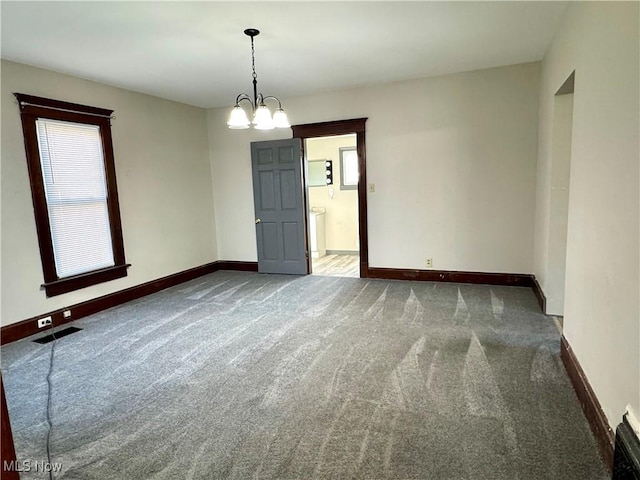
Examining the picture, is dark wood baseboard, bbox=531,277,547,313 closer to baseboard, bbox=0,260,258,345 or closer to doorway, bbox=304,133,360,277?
doorway, bbox=304,133,360,277

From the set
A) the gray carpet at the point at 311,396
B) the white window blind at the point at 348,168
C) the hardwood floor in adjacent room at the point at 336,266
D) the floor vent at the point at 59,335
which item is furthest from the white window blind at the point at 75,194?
the white window blind at the point at 348,168

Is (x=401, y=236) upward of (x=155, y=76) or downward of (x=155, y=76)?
downward

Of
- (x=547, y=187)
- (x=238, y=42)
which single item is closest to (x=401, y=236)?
(x=547, y=187)

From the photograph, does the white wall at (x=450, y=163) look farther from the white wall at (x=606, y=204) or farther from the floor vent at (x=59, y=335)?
the floor vent at (x=59, y=335)

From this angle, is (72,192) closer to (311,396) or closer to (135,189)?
(135,189)

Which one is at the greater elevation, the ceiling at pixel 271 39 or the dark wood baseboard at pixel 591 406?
the ceiling at pixel 271 39

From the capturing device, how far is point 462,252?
4.80 meters

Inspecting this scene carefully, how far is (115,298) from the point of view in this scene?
14.7 feet

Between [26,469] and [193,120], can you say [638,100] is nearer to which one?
[26,469]

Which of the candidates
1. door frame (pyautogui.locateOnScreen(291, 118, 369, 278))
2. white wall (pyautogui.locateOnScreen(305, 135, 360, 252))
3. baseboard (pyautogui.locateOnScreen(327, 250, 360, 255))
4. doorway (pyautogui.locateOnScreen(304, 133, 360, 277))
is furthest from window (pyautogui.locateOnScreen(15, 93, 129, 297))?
baseboard (pyautogui.locateOnScreen(327, 250, 360, 255))

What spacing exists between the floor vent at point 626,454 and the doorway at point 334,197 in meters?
5.64

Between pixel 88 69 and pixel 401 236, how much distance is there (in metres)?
4.09

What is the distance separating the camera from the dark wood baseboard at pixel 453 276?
4.58 m

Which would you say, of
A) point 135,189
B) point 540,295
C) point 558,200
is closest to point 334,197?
point 135,189
